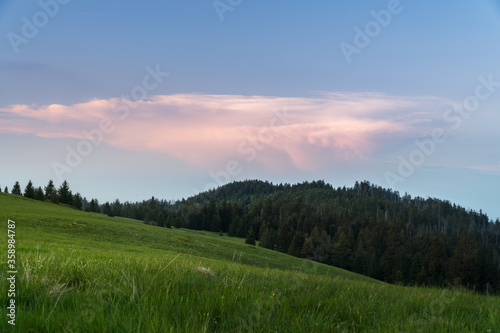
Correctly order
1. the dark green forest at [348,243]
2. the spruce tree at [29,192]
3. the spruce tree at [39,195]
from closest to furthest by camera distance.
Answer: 1. the spruce tree at [29,192]
2. the spruce tree at [39,195]
3. the dark green forest at [348,243]

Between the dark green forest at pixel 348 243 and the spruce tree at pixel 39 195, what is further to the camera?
the dark green forest at pixel 348 243

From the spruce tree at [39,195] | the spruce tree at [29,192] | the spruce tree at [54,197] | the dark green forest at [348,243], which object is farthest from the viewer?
the spruce tree at [54,197]

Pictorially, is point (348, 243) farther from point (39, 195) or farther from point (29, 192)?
point (29, 192)

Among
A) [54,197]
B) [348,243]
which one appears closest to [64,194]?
[54,197]

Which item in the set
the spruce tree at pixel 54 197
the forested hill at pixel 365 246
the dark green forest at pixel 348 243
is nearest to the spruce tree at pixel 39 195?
the dark green forest at pixel 348 243

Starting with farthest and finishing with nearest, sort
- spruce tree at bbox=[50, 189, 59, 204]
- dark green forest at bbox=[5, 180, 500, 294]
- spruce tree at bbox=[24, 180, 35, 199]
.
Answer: spruce tree at bbox=[50, 189, 59, 204] < dark green forest at bbox=[5, 180, 500, 294] < spruce tree at bbox=[24, 180, 35, 199]

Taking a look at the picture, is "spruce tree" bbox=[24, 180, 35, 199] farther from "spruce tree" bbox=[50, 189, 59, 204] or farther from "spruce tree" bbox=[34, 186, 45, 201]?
"spruce tree" bbox=[50, 189, 59, 204]

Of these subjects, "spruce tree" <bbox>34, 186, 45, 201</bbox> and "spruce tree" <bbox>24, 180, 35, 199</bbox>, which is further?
"spruce tree" <bbox>34, 186, 45, 201</bbox>

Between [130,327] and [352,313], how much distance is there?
9.69 feet

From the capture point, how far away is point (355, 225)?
17475 centimetres

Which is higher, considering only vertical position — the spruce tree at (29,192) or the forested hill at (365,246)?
the spruce tree at (29,192)

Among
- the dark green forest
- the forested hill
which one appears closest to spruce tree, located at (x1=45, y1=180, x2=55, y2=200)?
the dark green forest

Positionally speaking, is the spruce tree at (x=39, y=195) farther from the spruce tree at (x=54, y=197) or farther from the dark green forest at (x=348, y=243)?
the spruce tree at (x=54, y=197)

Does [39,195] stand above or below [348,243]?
above
